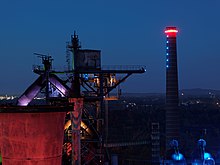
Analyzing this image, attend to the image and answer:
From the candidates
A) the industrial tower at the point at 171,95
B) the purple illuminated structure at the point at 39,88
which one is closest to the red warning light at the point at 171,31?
the industrial tower at the point at 171,95

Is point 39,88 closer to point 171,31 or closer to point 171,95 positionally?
point 171,95

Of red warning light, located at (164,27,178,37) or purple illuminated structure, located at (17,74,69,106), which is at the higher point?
red warning light, located at (164,27,178,37)

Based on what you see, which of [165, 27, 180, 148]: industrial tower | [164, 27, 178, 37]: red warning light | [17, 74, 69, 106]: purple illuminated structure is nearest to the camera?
[17, 74, 69, 106]: purple illuminated structure

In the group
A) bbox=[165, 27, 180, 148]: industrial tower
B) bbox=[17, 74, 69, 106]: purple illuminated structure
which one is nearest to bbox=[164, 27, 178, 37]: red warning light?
bbox=[165, 27, 180, 148]: industrial tower

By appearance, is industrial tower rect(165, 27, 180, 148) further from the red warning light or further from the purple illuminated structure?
the purple illuminated structure

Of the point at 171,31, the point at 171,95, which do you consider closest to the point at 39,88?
the point at 171,95

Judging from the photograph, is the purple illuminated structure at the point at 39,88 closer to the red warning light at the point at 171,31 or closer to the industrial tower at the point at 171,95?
the industrial tower at the point at 171,95

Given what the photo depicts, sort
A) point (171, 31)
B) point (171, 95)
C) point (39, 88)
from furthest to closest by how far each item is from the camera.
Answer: point (171, 31) < point (171, 95) < point (39, 88)

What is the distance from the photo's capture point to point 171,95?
4288 centimetres

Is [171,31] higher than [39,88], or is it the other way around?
[171,31]

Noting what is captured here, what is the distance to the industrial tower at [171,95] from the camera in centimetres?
4244

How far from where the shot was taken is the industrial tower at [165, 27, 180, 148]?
1671 inches

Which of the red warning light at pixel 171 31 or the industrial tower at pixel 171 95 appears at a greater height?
the red warning light at pixel 171 31

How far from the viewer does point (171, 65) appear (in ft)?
143
